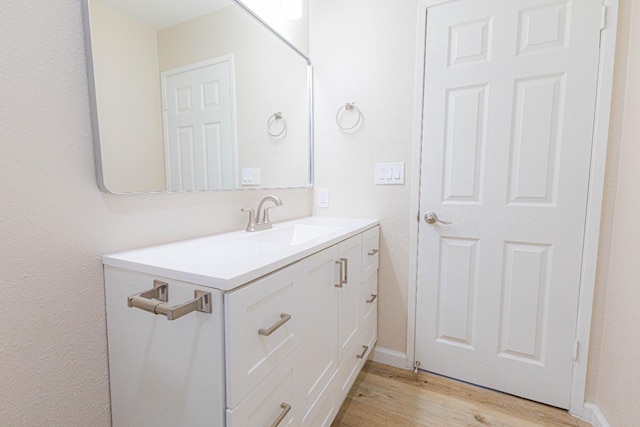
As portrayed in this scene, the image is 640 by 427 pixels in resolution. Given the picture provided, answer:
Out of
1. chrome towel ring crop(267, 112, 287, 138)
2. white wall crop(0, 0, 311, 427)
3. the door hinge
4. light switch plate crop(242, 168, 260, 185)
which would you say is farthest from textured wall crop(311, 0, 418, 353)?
white wall crop(0, 0, 311, 427)

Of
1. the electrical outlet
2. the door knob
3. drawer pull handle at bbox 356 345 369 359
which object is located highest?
the electrical outlet

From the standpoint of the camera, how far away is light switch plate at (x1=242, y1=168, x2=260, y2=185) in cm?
148

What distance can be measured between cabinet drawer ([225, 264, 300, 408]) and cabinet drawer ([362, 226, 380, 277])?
686 millimetres

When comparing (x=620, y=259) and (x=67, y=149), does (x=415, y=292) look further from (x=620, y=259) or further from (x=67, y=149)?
(x=67, y=149)

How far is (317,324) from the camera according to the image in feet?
Result: 3.60

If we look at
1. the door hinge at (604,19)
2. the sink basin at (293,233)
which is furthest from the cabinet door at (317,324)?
the door hinge at (604,19)

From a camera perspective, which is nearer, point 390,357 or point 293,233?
point 293,233

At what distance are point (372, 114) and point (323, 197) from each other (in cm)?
59

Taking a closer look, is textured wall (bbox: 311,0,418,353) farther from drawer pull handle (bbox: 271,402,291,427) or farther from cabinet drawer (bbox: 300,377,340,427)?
drawer pull handle (bbox: 271,402,291,427)

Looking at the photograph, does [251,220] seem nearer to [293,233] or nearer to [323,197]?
[293,233]

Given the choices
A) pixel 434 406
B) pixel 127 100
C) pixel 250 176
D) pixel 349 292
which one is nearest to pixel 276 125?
pixel 250 176

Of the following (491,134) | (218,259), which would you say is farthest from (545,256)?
(218,259)

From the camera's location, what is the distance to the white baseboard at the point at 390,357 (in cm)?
181

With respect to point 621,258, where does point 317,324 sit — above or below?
below
